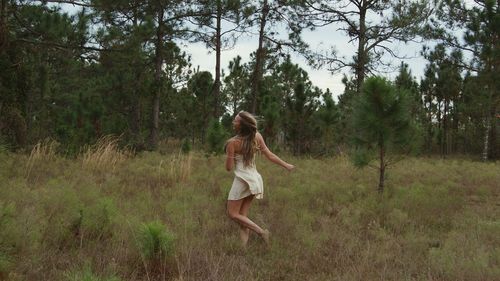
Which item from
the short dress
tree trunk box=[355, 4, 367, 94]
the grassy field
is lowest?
the grassy field

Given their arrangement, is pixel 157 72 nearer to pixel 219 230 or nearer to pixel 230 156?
pixel 219 230

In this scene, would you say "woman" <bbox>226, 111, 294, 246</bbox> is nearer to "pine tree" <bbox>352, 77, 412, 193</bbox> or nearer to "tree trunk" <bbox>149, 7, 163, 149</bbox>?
"pine tree" <bbox>352, 77, 412, 193</bbox>

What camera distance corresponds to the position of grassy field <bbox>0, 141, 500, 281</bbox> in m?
3.96

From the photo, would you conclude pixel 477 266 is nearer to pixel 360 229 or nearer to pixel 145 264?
pixel 360 229

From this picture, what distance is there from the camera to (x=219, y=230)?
553 centimetres

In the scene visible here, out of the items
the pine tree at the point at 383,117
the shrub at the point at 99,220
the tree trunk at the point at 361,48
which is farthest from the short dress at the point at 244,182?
the tree trunk at the point at 361,48

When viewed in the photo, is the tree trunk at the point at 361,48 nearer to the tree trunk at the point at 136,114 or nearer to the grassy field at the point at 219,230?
the tree trunk at the point at 136,114

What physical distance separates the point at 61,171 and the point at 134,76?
10.4 metres

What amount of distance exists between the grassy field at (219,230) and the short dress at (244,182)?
1.72ft

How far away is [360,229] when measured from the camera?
19.4 ft

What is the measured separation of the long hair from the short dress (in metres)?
0.07

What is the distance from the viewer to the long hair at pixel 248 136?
4973mm

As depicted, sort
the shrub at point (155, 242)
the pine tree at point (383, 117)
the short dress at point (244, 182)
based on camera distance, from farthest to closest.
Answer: the pine tree at point (383, 117), the short dress at point (244, 182), the shrub at point (155, 242)

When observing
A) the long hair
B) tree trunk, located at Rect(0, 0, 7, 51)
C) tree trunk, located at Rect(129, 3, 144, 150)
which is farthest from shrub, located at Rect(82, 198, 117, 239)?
tree trunk, located at Rect(129, 3, 144, 150)
